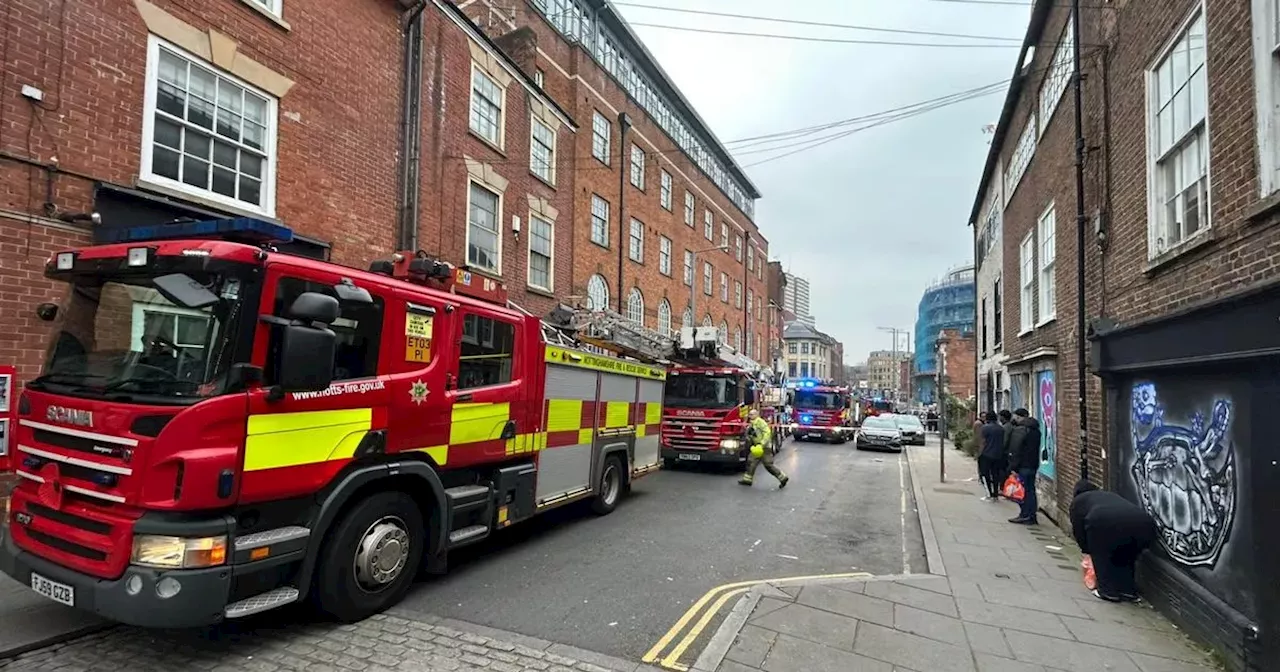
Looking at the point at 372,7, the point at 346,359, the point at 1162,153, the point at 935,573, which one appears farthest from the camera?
the point at 372,7

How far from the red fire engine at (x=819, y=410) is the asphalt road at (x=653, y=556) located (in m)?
13.1

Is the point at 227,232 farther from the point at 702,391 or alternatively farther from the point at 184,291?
the point at 702,391

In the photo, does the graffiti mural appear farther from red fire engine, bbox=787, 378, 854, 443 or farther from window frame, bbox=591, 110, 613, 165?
window frame, bbox=591, 110, 613, 165

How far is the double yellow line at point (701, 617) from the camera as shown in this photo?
168 inches

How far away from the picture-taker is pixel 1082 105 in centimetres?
840

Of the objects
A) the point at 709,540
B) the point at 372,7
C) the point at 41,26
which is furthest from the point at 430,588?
the point at 372,7

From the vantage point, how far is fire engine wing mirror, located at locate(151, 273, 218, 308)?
395 centimetres

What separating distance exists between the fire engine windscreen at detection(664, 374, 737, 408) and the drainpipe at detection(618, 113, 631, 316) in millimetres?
7747

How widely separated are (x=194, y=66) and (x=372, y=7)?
3.67m

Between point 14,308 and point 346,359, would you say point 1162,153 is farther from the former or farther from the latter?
point 14,308

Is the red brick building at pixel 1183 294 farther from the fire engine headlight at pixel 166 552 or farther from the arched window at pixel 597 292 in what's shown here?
the arched window at pixel 597 292

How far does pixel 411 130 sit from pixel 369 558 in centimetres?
900

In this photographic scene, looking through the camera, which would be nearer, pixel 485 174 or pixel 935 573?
pixel 935 573

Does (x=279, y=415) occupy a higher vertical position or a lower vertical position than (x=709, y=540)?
higher
